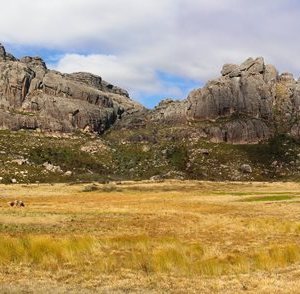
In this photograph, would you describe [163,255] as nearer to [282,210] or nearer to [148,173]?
[282,210]

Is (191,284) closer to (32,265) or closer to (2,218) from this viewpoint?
(32,265)

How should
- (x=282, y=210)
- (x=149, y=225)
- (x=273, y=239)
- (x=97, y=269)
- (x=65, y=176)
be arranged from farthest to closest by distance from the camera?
(x=65, y=176), (x=282, y=210), (x=149, y=225), (x=273, y=239), (x=97, y=269)

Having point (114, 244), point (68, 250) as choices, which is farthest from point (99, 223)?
point (68, 250)

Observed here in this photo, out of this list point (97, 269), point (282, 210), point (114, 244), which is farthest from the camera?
point (282, 210)

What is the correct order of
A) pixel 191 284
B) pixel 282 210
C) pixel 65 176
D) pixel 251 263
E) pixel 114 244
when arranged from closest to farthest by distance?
pixel 191 284 < pixel 251 263 < pixel 114 244 < pixel 282 210 < pixel 65 176

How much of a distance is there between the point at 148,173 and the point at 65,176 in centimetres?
3215

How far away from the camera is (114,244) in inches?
1366

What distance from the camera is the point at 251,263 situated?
97.4ft

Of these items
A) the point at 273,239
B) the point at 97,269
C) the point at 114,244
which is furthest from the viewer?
the point at 273,239

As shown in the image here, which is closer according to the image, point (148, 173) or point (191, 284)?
point (191, 284)

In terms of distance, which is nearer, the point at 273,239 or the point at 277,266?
the point at 277,266

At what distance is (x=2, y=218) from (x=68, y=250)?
2431 centimetres

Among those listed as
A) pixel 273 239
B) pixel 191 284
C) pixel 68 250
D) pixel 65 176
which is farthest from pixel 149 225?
pixel 65 176

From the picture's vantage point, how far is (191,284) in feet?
79.5
